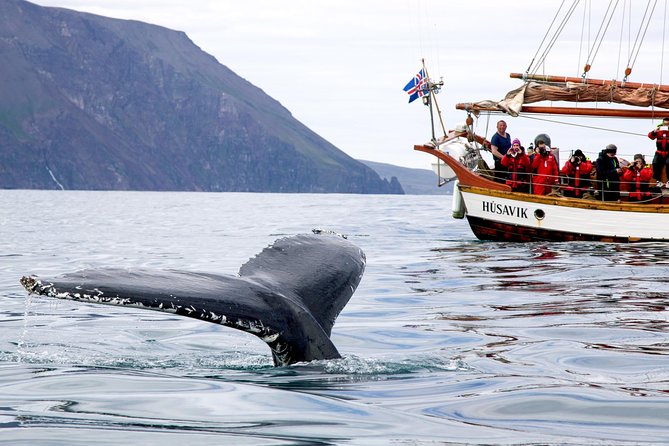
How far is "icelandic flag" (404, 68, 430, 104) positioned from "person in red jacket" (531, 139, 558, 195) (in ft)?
16.0

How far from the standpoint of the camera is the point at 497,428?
182 inches

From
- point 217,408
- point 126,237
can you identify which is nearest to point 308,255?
point 217,408

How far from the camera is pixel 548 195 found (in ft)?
75.5

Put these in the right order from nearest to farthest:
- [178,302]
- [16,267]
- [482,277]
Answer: [178,302] → [482,277] → [16,267]

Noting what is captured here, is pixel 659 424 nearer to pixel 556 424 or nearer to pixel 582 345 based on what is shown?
pixel 556 424

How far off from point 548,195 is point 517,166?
104cm

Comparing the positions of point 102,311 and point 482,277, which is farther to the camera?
point 482,277

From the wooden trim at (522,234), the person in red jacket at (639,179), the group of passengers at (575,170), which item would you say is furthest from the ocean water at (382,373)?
the wooden trim at (522,234)

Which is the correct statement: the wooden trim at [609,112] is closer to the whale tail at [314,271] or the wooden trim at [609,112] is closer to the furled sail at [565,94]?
the furled sail at [565,94]

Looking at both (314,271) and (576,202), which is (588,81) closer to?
(576,202)

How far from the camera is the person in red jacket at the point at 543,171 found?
22594 mm

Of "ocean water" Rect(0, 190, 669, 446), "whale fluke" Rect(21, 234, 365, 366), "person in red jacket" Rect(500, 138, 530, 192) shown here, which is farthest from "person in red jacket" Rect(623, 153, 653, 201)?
"whale fluke" Rect(21, 234, 365, 366)

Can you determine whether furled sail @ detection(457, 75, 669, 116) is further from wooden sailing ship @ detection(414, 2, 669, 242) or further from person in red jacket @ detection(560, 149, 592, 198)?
person in red jacket @ detection(560, 149, 592, 198)

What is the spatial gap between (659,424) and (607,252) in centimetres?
1418
